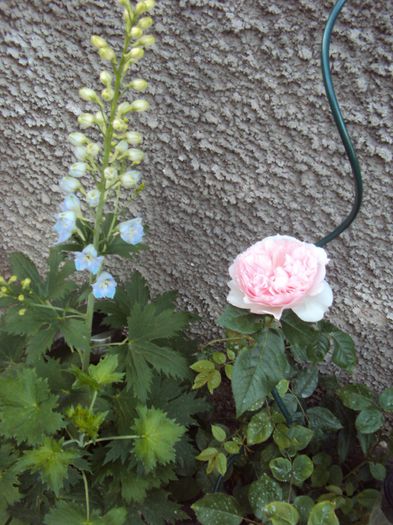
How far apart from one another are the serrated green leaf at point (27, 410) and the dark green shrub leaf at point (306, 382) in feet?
1.74

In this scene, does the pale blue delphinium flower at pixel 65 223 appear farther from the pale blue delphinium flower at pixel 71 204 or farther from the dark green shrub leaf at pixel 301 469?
A: the dark green shrub leaf at pixel 301 469

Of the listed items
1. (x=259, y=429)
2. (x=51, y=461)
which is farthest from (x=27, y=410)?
(x=259, y=429)

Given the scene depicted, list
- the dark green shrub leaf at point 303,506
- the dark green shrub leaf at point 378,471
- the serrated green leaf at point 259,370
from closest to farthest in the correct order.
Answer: the serrated green leaf at point 259,370 → the dark green shrub leaf at point 303,506 → the dark green shrub leaf at point 378,471

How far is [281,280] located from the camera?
708 millimetres

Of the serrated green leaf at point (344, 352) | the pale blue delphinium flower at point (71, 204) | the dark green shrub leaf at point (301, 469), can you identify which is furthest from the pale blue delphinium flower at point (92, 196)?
the dark green shrub leaf at point (301, 469)

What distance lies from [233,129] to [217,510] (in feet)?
2.48

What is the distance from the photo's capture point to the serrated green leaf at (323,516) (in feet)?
2.64

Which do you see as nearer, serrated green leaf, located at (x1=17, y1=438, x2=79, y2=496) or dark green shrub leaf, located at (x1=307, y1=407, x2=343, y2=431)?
serrated green leaf, located at (x1=17, y1=438, x2=79, y2=496)

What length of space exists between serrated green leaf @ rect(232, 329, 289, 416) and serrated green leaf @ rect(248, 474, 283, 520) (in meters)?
0.25

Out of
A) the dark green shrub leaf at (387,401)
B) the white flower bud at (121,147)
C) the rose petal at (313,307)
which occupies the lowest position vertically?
the dark green shrub leaf at (387,401)

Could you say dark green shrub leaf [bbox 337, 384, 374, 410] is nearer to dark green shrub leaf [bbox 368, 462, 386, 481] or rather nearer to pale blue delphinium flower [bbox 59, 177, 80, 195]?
dark green shrub leaf [bbox 368, 462, 386, 481]

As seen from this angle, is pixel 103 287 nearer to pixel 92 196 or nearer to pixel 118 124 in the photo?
pixel 92 196

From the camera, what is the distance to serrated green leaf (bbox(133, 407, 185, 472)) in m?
0.82

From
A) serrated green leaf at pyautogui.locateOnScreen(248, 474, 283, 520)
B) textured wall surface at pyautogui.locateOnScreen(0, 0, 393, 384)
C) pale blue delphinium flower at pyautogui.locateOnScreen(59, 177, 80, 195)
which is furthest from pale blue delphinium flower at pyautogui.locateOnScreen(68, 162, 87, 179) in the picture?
serrated green leaf at pyautogui.locateOnScreen(248, 474, 283, 520)
